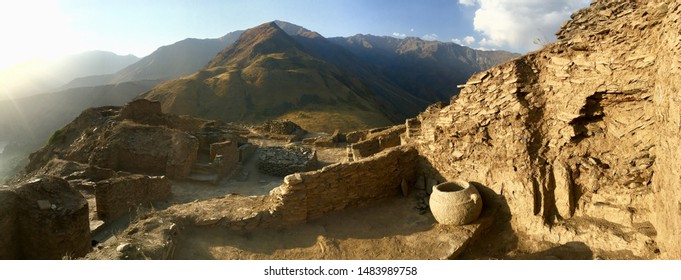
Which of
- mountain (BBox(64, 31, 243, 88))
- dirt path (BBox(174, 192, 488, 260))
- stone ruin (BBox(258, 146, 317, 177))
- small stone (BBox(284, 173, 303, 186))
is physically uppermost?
mountain (BBox(64, 31, 243, 88))

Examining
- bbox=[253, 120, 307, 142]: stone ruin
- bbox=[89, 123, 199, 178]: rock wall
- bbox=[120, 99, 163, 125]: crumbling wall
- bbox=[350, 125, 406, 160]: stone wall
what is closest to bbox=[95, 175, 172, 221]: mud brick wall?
bbox=[89, 123, 199, 178]: rock wall

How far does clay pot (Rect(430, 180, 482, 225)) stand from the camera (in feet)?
21.9

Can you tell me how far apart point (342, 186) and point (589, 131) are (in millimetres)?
4992

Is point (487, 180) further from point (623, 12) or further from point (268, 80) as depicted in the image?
point (268, 80)

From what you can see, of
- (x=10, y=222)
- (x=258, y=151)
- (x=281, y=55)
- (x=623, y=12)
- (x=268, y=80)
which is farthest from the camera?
(x=281, y=55)

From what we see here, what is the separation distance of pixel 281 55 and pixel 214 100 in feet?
81.0

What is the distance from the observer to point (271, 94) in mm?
56844

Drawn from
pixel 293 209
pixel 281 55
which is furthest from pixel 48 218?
pixel 281 55

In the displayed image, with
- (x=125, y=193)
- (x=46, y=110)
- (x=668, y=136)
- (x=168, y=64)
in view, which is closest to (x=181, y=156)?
(x=125, y=193)

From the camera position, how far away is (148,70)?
115 m

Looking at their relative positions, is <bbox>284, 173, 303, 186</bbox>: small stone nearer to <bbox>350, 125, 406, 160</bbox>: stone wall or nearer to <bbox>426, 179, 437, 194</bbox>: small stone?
<bbox>426, 179, 437, 194</bbox>: small stone

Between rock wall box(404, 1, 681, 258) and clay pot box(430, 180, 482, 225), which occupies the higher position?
rock wall box(404, 1, 681, 258)

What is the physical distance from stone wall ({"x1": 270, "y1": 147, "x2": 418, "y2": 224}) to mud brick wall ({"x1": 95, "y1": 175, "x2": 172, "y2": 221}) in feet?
18.7

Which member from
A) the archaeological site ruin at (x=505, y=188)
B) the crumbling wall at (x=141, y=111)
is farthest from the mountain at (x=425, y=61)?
the archaeological site ruin at (x=505, y=188)
